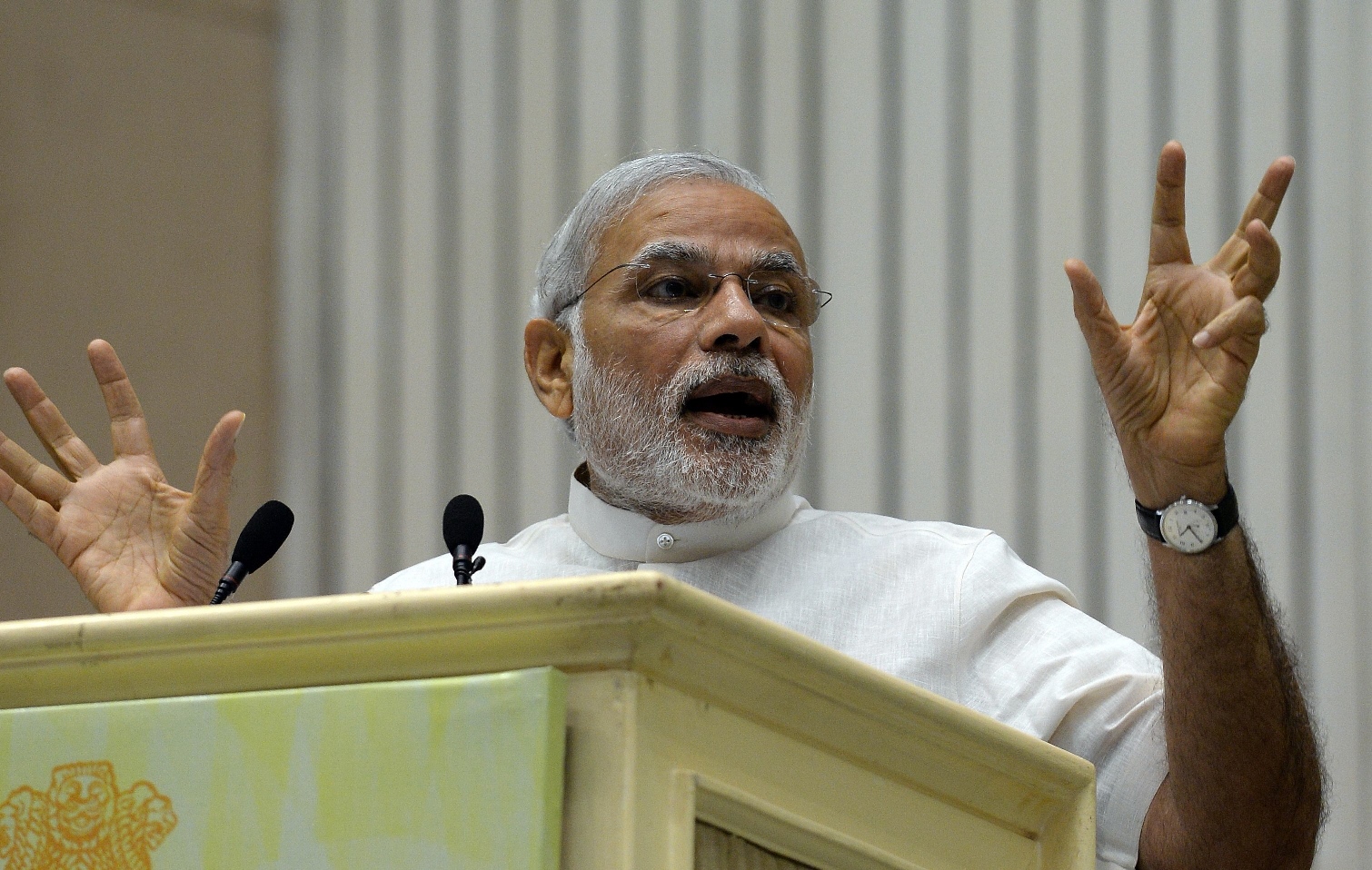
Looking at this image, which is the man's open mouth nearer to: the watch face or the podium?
the watch face

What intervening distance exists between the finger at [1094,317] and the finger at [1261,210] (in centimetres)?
13

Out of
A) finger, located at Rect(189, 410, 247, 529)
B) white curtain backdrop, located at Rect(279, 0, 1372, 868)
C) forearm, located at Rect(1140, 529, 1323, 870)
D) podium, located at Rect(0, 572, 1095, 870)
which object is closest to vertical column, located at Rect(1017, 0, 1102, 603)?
white curtain backdrop, located at Rect(279, 0, 1372, 868)

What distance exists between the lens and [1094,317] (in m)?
1.65

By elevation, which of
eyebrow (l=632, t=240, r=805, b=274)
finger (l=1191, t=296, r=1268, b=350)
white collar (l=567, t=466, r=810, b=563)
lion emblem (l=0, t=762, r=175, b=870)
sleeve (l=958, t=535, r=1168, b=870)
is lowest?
sleeve (l=958, t=535, r=1168, b=870)

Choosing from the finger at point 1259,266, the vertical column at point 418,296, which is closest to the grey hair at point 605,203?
the finger at point 1259,266

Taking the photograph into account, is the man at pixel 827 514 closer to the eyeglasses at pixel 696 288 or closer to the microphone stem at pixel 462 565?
the eyeglasses at pixel 696 288

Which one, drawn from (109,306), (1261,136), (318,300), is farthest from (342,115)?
(1261,136)

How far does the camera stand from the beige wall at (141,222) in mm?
3645

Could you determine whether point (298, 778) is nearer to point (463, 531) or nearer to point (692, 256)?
point (463, 531)

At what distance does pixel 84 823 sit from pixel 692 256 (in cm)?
135

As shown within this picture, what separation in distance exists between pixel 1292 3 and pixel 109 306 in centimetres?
270

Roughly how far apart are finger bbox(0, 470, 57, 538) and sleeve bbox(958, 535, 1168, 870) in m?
1.10

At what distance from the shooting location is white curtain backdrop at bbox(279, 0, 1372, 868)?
290 centimetres

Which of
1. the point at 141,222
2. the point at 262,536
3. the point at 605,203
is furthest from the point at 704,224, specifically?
the point at 141,222
